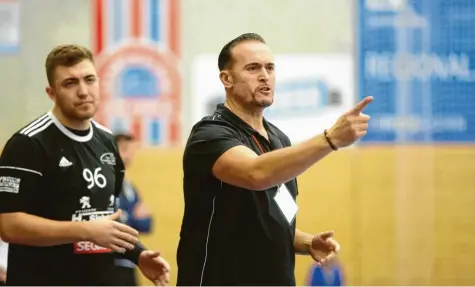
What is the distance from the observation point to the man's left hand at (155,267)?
2914 mm

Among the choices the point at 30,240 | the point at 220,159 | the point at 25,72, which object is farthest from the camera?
the point at 25,72

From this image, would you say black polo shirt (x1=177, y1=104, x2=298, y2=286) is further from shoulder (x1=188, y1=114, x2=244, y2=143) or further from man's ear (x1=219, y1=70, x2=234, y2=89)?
man's ear (x1=219, y1=70, x2=234, y2=89)

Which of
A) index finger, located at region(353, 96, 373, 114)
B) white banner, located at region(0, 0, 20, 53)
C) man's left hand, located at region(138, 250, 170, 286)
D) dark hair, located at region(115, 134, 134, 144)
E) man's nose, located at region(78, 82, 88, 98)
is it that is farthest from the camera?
white banner, located at region(0, 0, 20, 53)

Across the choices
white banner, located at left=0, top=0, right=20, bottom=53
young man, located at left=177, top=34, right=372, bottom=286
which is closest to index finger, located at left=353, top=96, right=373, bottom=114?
young man, located at left=177, top=34, right=372, bottom=286

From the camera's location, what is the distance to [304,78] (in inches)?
219

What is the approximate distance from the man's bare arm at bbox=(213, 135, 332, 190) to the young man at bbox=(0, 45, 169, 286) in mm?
471

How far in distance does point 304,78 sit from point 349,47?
380 millimetres

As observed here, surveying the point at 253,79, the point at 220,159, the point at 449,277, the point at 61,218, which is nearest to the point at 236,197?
the point at 220,159

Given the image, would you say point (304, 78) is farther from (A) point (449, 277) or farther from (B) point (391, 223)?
(A) point (449, 277)

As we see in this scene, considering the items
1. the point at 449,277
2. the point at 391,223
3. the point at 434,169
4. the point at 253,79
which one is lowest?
the point at 449,277

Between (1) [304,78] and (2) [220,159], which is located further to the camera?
(1) [304,78]

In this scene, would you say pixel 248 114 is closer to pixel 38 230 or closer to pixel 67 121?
pixel 67 121

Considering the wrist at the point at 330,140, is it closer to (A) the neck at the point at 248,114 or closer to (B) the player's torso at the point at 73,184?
(A) the neck at the point at 248,114

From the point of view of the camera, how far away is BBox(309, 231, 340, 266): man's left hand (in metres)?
2.82
